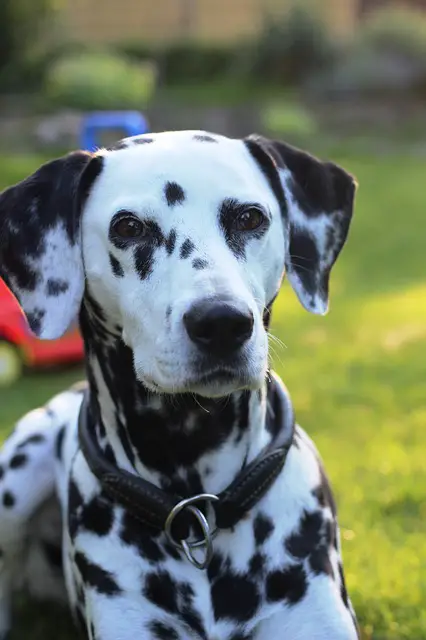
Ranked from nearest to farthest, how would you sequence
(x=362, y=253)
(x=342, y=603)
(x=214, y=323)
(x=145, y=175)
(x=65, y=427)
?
(x=214, y=323), (x=145, y=175), (x=342, y=603), (x=65, y=427), (x=362, y=253)

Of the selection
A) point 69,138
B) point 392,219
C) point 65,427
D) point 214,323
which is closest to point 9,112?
point 69,138

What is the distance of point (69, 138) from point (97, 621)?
47.5ft

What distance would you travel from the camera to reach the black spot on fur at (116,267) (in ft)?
8.96

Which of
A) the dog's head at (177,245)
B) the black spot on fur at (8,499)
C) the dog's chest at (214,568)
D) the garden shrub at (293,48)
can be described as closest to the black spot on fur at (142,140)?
the dog's head at (177,245)

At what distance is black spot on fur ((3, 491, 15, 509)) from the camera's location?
11.7 feet

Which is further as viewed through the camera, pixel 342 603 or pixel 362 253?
pixel 362 253

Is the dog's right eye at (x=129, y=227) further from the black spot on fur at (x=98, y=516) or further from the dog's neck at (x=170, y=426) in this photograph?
the black spot on fur at (x=98, y=516)

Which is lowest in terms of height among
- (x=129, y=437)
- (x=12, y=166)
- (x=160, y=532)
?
(x=12, y=166)

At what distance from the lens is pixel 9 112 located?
19.7 meters

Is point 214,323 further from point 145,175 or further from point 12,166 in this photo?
point 12,166

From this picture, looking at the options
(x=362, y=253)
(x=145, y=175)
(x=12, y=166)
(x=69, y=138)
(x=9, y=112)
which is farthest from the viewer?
(x=9, y=112)

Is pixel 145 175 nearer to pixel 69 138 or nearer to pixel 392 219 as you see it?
pixel 392 219

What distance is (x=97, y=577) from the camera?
291 centimetres

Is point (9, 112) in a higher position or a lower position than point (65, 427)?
lower
